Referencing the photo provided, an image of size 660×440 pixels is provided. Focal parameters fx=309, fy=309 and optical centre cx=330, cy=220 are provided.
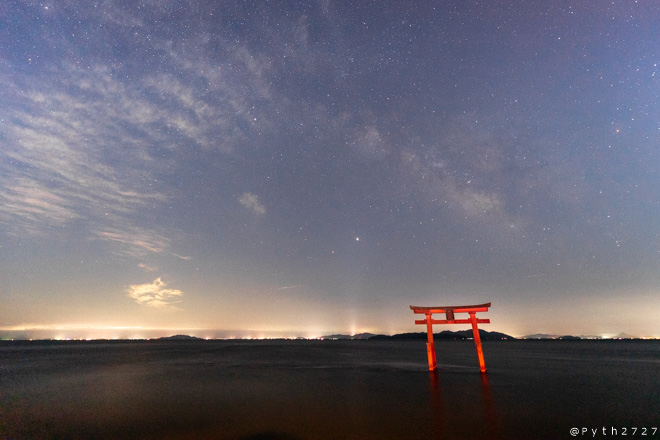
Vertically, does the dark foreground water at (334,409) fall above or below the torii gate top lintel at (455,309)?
below

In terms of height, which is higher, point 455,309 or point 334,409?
point 455,309

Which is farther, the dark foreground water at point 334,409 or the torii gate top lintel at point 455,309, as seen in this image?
the torii gate top lintel at point 455,309

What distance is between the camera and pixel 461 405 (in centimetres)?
1563

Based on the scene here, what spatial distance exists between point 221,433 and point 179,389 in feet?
40.1

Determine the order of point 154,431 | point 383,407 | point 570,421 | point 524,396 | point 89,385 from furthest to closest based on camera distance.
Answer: point 89,385
point 524,396
point 383,407
point 570,421
point 154,431

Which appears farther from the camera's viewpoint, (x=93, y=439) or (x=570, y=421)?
(x=570, y=421)

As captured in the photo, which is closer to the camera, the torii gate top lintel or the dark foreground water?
the dark foreground water

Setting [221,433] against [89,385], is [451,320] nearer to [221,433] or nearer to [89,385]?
[221,433]

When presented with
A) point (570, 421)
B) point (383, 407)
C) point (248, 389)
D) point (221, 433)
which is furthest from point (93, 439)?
point (570, 421)

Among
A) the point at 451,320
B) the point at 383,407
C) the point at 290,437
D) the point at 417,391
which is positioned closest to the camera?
the point at 290,437

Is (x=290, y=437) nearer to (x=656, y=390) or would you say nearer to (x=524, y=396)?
(x=524, y=396)

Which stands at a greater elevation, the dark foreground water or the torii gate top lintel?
the torii gate top lintel

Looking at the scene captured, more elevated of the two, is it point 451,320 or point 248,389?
point 451,320

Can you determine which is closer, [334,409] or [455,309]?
[334,409]
